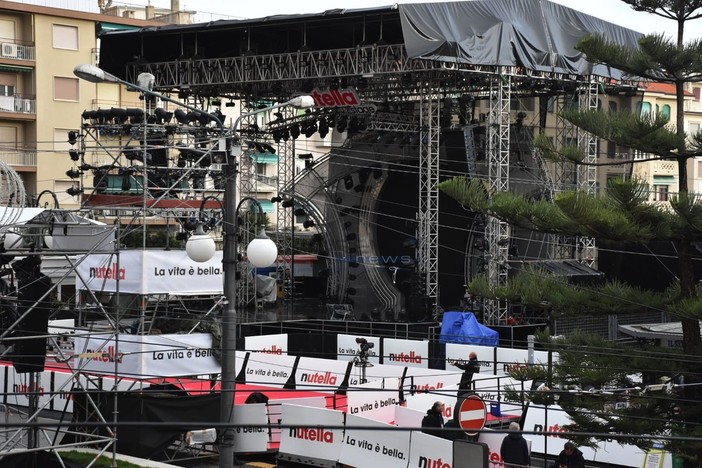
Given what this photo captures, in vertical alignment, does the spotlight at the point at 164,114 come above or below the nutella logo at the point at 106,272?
above

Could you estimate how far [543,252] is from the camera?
130 ft

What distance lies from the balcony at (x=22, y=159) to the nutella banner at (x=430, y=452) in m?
36.1

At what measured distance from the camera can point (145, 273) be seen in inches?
744

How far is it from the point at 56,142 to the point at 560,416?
36.3 m

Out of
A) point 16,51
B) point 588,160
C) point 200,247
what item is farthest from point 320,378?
point 16,51

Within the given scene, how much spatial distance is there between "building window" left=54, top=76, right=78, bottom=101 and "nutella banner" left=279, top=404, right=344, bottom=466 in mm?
35757

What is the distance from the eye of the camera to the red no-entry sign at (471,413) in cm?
1373

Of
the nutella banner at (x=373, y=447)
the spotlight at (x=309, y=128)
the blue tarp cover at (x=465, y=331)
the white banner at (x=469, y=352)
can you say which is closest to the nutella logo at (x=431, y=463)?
the nutella banner at (x=373, y=447)

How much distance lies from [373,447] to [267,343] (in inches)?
429

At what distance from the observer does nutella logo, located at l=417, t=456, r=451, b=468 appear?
17094 mm

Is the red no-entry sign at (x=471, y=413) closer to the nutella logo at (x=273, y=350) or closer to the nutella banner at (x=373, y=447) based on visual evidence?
the nutella banner at (x=373, y=447)

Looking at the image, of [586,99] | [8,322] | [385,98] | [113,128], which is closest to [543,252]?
[586,99]

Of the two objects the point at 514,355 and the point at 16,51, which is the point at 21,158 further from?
the point at 514,355

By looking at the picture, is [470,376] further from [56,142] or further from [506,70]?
[56,142]
